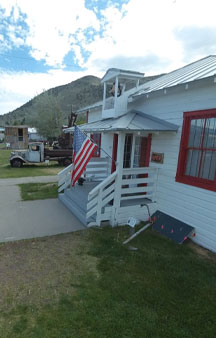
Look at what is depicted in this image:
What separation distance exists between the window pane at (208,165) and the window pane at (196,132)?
330mm

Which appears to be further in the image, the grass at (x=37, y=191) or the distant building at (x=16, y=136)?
the distant building at (x=16, y=136)

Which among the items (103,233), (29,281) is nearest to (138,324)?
(29,281)

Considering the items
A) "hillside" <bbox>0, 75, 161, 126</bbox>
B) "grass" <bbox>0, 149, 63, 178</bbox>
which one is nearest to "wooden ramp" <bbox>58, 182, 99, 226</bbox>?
"hillside" <bbox>0, 75, 161, 126</bbox>

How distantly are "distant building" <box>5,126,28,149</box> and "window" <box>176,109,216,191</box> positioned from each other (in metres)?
31.1

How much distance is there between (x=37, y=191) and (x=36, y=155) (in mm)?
7315

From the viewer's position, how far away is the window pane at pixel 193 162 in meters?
4.70

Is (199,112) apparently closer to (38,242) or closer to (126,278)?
(126,278)

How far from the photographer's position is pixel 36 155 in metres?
15.0

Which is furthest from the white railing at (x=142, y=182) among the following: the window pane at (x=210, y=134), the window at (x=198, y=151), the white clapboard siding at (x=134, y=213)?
the window pane at (x=210, y=134)

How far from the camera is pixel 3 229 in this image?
15.9 ft

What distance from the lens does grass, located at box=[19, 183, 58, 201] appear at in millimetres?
7523

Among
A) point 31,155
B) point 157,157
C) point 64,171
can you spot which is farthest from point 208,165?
point 31,155

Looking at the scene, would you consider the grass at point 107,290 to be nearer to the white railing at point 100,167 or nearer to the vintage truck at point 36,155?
the white railing at point 100,167

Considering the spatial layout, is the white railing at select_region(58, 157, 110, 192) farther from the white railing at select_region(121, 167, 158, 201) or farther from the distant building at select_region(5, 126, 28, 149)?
the distant building at select_region(5, 126, 28, 149)
